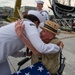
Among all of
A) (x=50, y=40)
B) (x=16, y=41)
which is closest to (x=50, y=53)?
(x=50, y=40)

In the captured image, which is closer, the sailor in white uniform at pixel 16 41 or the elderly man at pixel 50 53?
the sailor in white uniform at pixel 16 41

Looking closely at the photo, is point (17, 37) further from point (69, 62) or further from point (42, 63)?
point (69, 62)

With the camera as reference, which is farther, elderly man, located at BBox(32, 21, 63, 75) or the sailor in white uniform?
elderly man, located at BBox(32, 21, 63, 75)

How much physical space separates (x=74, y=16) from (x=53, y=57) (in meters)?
18.0

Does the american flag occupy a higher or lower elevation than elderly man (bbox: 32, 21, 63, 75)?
lower

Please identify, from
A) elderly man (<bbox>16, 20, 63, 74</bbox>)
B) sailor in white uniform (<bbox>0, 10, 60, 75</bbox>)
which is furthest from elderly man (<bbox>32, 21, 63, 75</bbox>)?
sailor in white uniform (<bbox>0, 10, 60, 75</bbox>)

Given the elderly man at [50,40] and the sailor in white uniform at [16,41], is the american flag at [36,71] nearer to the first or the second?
the elderly man at [50,40]

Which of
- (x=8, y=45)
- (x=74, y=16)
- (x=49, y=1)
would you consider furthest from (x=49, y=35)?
(x=49, y=1)

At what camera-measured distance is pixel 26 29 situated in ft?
6.89

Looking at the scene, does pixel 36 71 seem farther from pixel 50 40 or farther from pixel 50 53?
pixel 50 40

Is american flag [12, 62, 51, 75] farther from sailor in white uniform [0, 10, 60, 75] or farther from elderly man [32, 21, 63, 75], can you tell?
sailor in white uniform [0, 10, 60, 75]

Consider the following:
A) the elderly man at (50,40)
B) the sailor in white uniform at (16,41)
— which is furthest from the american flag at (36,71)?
the sailor in white uniform at (16,41)

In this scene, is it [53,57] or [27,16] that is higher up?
[27,16]

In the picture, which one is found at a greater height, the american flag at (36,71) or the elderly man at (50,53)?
the elderly man at (50,53)
